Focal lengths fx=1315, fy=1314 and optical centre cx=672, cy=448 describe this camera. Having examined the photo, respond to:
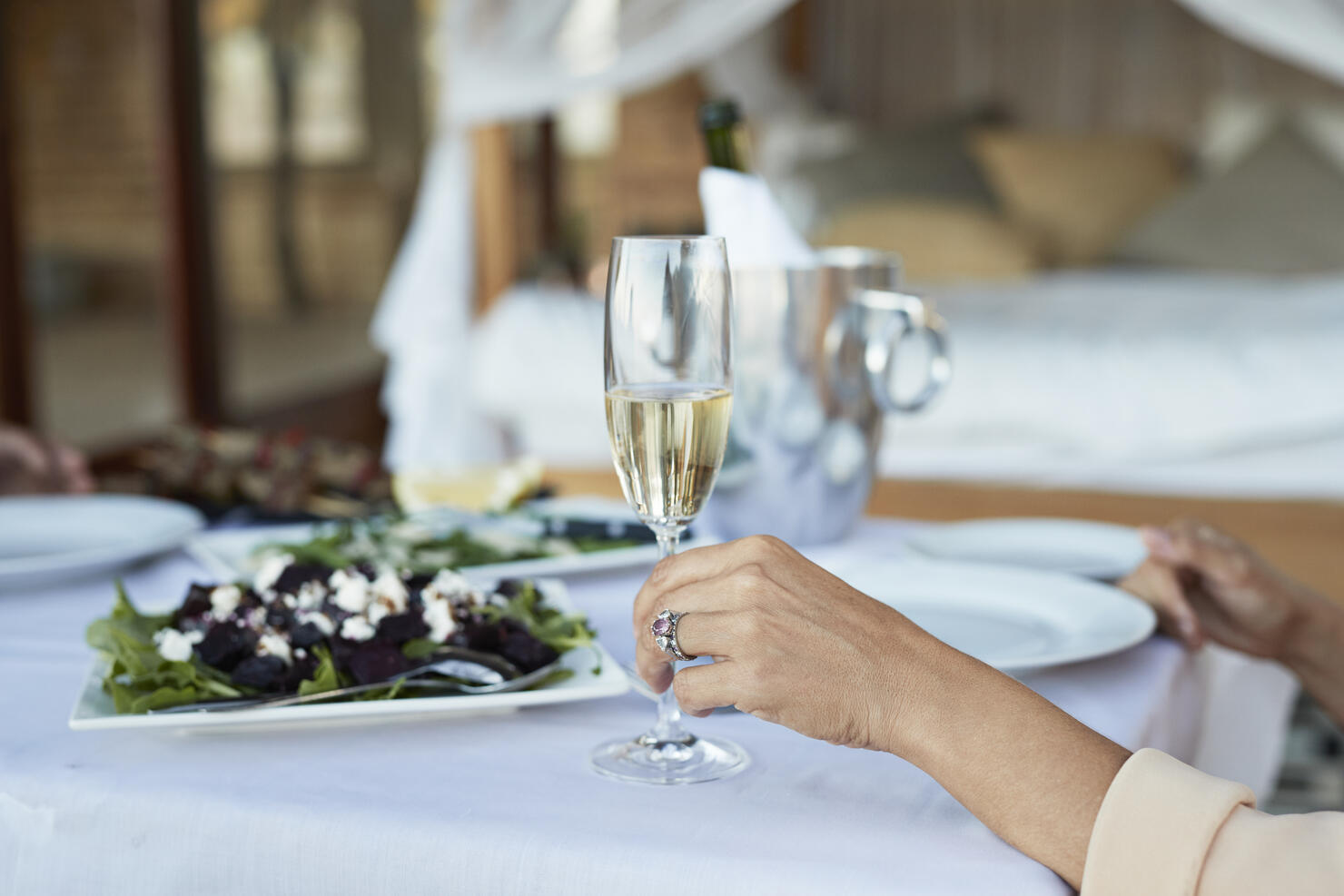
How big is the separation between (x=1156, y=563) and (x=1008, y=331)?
5.69 ft

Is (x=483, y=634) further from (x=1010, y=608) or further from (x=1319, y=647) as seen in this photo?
(x=1319, y=647)

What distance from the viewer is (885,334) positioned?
987 mm

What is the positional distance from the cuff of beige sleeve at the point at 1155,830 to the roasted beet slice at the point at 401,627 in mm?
344

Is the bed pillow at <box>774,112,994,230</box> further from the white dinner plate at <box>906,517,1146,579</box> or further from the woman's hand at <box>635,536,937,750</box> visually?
the woman's hand at <box>635,536,937,750</box>

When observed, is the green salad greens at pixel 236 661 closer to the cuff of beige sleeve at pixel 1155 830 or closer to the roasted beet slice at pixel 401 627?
the roasted beet slice at pixel 401 627

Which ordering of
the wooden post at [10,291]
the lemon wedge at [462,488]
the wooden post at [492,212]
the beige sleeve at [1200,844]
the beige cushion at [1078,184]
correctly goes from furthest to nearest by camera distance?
the beige cushion at [1078,184] < the wooden post at [492,212] < the wooden post at [10,291] < the lemon wedge at [462,488] < the beige sleeve at [1200,844]

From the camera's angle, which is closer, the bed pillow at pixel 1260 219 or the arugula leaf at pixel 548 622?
the arugula leaf at pixel 548 622

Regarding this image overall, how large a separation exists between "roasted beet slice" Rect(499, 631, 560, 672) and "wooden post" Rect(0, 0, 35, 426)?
2261 millimetres

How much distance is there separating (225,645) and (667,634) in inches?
9.1

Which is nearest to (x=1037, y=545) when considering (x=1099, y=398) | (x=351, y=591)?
(x=351, y=591)

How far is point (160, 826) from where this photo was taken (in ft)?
1.95

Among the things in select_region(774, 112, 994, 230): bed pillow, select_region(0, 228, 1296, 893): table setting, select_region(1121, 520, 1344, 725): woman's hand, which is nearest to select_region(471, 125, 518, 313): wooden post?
select_region(774, 112, 994, 230): bed pillow

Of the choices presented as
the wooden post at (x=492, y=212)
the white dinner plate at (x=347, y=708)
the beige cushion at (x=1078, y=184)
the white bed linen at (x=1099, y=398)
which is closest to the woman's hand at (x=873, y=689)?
the white dinner plate at (x=347, y=708)

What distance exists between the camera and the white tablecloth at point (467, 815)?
539mm
